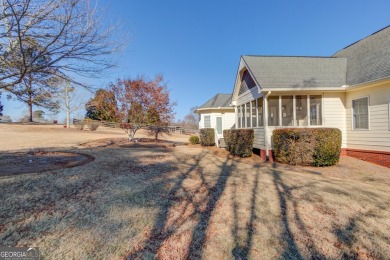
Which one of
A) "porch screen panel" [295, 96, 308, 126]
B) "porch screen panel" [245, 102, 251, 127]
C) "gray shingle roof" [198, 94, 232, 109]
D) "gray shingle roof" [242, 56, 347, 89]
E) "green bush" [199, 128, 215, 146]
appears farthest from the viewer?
"gray shingle roof" [198, 94, 232, 109]

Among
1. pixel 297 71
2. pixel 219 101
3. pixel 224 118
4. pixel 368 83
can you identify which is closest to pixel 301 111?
pixel 297 71

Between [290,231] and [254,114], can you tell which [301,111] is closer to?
[254,114]

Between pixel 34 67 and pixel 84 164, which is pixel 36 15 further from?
pixel 84 164

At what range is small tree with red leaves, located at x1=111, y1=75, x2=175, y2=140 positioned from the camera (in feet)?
52.2

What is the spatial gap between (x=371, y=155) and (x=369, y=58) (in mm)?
4902

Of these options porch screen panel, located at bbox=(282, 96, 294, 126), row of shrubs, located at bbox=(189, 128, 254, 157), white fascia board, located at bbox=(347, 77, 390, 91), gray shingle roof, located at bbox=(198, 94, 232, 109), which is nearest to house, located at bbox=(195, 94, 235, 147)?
gray shingle roof, located at bbox=(198, 94, 232, 109)

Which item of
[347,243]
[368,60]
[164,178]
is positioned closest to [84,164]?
[164,178]

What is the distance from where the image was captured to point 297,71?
458 inches

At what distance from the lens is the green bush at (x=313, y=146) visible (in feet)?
28.0

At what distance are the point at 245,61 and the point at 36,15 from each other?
972 cm

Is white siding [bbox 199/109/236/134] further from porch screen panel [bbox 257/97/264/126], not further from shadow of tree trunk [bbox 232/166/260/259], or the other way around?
shadow of tree trunk [bbox 232/166/260/259]

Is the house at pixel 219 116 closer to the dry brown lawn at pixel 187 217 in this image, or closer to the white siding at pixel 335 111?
the white siding at pixel 335 111

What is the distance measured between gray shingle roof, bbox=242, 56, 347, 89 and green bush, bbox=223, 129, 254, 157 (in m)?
2.61

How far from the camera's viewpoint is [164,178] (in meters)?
5.93
